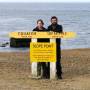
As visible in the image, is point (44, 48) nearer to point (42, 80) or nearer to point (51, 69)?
point (51, 69)

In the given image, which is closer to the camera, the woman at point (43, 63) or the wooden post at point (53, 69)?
the wooden post at point (53, 69)

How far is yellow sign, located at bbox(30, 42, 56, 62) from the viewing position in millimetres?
14820

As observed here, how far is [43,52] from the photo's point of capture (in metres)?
14.9

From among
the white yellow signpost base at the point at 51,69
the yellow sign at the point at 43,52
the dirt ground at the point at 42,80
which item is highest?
the yellow sign at the point at 43,52

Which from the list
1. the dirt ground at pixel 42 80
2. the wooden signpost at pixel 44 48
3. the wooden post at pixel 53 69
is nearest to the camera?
the dirt ground at pixel 42 80

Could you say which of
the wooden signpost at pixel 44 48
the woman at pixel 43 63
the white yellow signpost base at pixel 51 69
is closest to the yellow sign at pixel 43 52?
the wooden signpost at pixel 44 48

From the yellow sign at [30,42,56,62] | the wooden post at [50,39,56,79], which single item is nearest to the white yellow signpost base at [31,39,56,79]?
the wooden post at [50,39,56,79]

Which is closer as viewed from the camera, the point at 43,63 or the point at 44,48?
the point at 44,48

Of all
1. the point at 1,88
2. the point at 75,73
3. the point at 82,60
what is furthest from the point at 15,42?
the point at 1,88

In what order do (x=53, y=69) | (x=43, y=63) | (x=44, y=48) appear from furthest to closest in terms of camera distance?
1. (x=43, y=63)
2. (x=53, y=69)
3. (x=44, y=48)

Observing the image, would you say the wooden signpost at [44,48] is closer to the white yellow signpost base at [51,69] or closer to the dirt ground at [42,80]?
the white yellow signpost base at [51,69]

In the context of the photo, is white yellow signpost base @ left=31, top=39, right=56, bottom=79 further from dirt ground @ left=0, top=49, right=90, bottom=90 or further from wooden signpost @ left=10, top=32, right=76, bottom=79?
dirt ground @ left=0, top=49, right=90, bottom=90

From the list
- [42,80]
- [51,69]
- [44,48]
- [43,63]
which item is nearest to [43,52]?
[44,48]

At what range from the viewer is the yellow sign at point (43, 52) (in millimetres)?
14820
